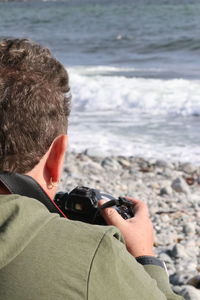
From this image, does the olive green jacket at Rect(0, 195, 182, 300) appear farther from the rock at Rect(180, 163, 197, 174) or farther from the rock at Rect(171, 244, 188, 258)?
the rock at Rect(180, 163, 197, 174)

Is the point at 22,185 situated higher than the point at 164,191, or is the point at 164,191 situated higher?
the point at 22,185

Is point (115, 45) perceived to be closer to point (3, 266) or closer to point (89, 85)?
point (89, 85)

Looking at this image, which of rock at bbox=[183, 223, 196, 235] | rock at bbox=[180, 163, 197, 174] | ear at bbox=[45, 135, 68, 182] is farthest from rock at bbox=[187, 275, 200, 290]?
rock at bbox=[180, 163, 197, 174]

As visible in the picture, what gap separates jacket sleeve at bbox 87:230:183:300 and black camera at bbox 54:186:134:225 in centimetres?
34

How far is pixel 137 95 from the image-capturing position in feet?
42.6

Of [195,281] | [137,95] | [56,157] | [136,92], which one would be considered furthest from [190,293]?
[136,92]

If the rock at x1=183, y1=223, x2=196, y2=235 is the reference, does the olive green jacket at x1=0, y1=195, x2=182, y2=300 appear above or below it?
above

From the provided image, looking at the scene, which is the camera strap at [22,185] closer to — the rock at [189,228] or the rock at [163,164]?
the rock at [189,228]

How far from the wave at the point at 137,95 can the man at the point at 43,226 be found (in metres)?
9.67

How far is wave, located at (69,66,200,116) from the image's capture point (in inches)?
→ 464

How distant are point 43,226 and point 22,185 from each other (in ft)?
0.50

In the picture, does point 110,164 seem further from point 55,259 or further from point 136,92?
point 55,259

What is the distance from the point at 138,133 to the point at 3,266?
8169 mm

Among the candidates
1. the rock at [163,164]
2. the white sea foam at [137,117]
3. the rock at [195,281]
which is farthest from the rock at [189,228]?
the white sea foam at [137,117]
